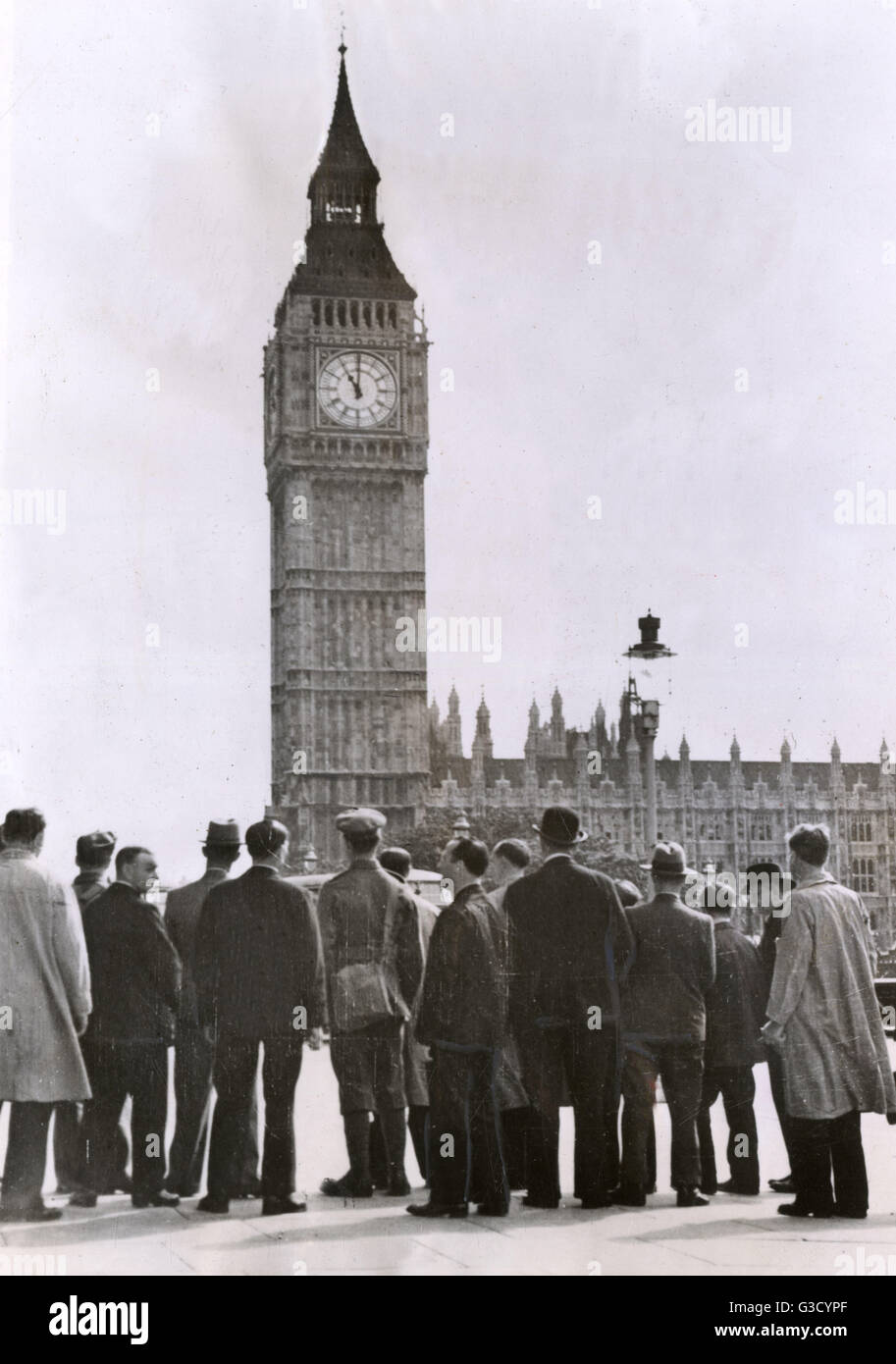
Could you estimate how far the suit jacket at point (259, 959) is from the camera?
24.6 feet

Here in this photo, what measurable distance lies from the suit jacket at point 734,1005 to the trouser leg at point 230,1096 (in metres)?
2.14

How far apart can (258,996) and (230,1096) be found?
44cm

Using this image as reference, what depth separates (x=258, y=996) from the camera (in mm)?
7496

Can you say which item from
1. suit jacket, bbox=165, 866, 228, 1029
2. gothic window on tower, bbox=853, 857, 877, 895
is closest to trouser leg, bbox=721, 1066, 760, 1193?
suit jacket, bbox=165, 866, 228, 1029

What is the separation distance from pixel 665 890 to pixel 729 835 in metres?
70.1

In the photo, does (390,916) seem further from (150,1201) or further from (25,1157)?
(25,1157)

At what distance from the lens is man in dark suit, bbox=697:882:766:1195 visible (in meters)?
8.17

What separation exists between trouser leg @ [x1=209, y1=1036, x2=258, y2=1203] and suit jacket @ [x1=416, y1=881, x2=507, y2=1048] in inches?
29.6

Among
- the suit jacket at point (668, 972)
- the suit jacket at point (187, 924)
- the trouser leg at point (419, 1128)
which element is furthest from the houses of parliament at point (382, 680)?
the suit jacket at point (668, 972)

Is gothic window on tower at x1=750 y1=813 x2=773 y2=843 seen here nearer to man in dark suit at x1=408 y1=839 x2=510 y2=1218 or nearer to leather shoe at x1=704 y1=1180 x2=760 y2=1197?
leather shoe at x1=704 y1=1180 x2=760 y2=1197

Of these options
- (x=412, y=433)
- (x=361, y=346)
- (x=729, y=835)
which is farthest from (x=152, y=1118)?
(x=729, y=835)

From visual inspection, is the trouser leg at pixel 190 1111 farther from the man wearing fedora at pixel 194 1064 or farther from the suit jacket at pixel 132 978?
the suit jacket at pixel 132 978

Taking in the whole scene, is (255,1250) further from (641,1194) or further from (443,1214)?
(641,1194)

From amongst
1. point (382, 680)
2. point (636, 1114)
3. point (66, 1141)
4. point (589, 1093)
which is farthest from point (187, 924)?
point (382, 680)
